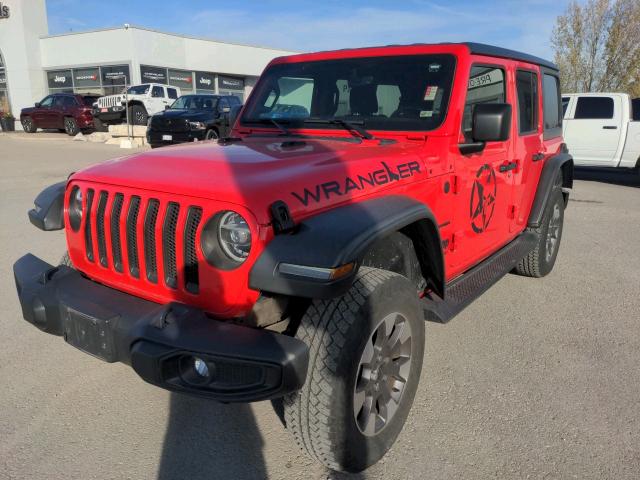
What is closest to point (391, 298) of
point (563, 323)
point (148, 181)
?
point (148, 181)

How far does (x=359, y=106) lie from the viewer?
333cm

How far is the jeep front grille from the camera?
2137 millimetres

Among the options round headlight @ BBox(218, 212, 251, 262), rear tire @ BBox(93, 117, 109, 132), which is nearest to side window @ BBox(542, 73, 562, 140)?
round headlight @ BBox(218, 212, 251, 262)

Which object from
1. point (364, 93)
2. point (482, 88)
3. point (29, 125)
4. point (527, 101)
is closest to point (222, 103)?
point (29, 125)

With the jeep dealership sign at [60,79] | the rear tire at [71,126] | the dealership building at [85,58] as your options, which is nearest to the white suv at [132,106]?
the rear tire at [71,126]

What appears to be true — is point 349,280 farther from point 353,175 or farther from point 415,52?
point 415,52

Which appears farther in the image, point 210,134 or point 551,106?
point 210,134

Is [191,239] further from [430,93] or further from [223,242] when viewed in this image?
[430,93]

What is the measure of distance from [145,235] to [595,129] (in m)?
11.4

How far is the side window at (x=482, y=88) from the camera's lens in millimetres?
3207

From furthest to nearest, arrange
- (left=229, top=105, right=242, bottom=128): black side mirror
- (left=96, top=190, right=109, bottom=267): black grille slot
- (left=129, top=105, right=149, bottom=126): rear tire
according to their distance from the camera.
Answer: (left=129, top=105, right=149, bottom=126): rear tire → (left=229, top=105, right=242, bottom=128): black side mirror → (left=96, top=190, right=109, bottom=267): black grille slot

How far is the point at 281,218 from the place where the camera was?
2.04m

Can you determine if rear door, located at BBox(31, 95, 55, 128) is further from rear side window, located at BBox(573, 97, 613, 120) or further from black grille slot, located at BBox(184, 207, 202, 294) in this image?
black grille slot, located at BBox(184, 207, 202, 294)

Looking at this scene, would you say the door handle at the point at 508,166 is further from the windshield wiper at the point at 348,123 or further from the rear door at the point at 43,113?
the rear door at the point at 43,113
